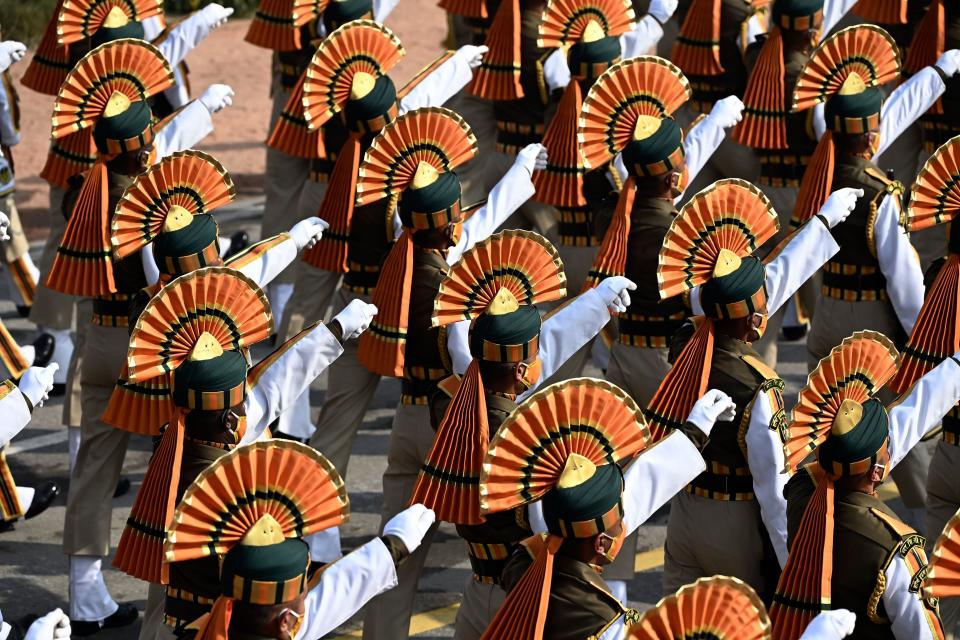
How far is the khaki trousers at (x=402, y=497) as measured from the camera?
6719 millimetres

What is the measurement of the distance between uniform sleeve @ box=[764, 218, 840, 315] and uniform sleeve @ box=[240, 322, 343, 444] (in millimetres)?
1713

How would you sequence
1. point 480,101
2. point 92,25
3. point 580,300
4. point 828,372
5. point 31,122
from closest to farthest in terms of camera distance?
point 828,372
point 580,300
point 92,25
point 480,101
point 31,122

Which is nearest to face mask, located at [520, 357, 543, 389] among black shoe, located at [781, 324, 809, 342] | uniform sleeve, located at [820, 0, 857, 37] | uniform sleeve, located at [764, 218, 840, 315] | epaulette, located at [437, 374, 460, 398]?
epaulette, located at [437, 374, 460, 398]

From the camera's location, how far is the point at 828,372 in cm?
589

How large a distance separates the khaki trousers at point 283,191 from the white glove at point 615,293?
3335mm

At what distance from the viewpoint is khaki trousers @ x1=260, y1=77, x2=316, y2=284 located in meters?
9.84

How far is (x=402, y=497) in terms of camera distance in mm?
6977

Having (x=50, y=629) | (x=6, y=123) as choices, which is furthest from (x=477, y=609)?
(x=6, y=123)

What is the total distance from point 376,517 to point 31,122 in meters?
7.81

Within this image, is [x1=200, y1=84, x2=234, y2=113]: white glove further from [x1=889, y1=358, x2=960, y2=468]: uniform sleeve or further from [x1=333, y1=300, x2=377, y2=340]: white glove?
[x1=889, y1=358, x2=960, y2=468]: uniform sleeve

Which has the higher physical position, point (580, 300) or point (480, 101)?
point (480, 101)

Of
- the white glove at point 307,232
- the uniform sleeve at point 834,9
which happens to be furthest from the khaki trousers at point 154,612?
the uniform sleeve at point 834,9

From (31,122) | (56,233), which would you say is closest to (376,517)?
(56,233)

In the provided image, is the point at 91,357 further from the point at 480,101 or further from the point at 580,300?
the point at 480,101
